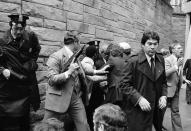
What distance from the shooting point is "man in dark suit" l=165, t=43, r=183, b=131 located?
529 cm

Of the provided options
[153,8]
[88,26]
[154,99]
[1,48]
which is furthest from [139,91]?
[153,8]

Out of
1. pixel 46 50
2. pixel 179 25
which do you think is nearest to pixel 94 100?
pixel 46 50

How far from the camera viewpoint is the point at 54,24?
5500 mm

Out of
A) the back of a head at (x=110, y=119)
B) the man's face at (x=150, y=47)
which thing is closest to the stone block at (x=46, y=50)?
the man's face at (x=150, y=47)

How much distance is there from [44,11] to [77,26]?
46.1 inches

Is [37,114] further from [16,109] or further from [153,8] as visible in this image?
[153,8]

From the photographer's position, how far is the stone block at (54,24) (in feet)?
17.3

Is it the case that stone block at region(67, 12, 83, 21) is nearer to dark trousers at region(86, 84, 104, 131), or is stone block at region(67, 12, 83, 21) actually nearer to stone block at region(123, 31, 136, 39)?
dark trousers at region(86, 84, 104, 131)

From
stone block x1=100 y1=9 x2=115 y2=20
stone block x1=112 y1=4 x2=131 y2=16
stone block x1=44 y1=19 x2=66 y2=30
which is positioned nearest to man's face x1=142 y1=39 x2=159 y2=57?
stone block x1=44 y1=19 x2=66 y2=30

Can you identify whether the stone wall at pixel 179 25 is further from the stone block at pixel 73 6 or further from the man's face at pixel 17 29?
the man's face at pixel 17 29

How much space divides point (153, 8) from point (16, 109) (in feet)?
31.4

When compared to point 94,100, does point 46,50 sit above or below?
above

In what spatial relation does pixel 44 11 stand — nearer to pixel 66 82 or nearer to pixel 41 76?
pixel 41 76

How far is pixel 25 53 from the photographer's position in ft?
→ 12.6
